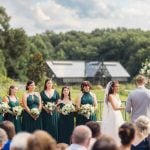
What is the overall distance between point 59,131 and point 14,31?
6016 cm

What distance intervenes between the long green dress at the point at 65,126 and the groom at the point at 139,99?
2.51 m

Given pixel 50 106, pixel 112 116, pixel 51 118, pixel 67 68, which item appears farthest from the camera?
pixel 67 68

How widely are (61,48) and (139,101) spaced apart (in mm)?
109418

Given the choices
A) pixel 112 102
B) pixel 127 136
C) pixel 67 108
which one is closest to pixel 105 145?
pixel 127 136

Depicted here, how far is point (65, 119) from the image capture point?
1262 cm

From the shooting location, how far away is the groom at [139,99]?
1017 centimetres

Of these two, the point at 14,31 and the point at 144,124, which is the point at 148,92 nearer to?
the point at 144,124

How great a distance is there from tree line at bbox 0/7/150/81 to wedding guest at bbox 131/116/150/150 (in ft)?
180

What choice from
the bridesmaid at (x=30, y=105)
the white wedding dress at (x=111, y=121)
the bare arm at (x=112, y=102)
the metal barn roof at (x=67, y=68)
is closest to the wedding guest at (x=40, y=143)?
the bare arm at (x=112, y=102)

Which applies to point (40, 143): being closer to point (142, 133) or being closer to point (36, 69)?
point (142, 133)

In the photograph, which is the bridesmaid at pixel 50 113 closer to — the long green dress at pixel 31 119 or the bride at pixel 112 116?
the long green dress at pixel 31 119

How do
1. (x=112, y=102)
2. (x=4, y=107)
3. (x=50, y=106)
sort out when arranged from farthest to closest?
(x=50, y=106) → (x=4, y=107) → (x=112, y=102)

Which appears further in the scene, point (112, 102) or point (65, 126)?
point (65, 126)

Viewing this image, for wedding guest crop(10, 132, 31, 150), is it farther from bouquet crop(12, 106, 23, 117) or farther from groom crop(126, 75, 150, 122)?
bouquet crop(12, 106, 23, 117)
